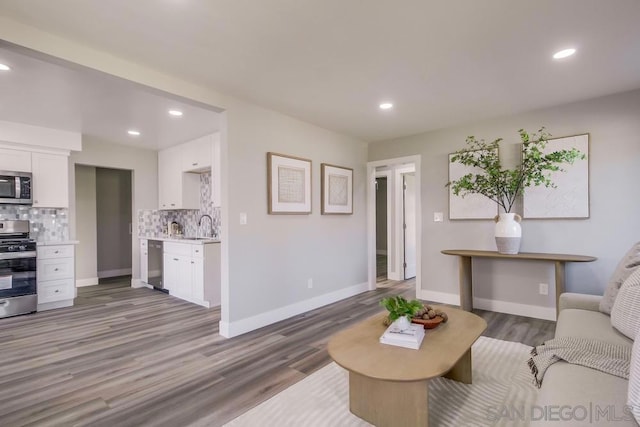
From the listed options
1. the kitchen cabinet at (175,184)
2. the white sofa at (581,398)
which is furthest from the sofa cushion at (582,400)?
the kitchen cabinet at (175,184)

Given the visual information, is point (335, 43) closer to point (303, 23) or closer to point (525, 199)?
point (303, 23)

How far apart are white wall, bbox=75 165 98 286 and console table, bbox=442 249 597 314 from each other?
6.05 meters

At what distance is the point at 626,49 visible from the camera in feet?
7.43

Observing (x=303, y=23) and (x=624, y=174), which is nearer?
(x=303, y=23)

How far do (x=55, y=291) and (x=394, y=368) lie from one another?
4.72 m

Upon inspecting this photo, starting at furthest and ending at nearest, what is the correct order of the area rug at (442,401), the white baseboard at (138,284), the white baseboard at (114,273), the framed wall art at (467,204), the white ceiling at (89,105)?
the white baseboard at (114,273) < the white baseboard at (138,284) < the framed wall art at (467,204) < the white ceiling at (89,105) < the area rug at (442,401)

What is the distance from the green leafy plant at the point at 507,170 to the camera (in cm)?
328

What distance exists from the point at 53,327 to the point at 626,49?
582 centimetres

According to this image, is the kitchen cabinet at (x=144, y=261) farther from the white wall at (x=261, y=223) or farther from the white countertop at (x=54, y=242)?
the white wall at (x=261, y=223)

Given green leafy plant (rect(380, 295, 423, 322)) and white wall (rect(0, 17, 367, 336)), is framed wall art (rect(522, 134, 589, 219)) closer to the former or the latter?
white wall (rect(0, 17, 367, 336))

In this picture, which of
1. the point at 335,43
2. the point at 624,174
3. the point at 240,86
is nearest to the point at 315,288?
the point at 240,86

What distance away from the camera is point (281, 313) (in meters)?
3.58

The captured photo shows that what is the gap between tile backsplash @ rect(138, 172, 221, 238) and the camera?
16.9 feet

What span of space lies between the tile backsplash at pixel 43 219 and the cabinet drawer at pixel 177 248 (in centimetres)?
144
